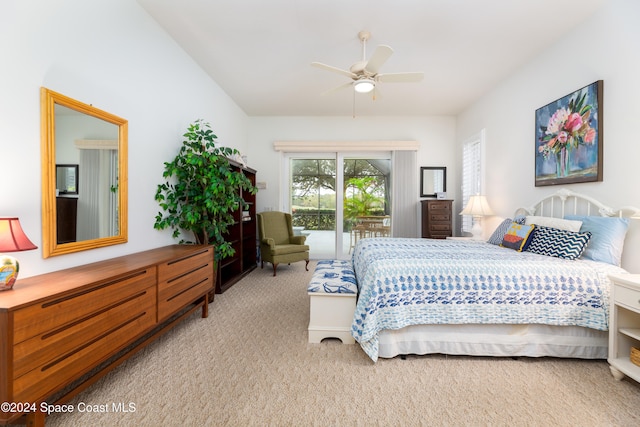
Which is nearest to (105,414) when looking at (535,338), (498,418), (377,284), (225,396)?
(225,396)

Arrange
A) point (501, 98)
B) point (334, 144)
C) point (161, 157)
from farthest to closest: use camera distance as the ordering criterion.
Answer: point (334, 144) < point (501, 98) < point (161, 157)

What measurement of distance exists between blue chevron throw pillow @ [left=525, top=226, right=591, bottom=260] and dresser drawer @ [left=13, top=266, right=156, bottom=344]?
127 inches

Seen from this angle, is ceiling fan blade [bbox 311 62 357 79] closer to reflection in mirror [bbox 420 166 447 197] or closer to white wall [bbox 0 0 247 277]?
white wall [bbox 0 0 247 277]

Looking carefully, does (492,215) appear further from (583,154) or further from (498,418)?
(498,418)

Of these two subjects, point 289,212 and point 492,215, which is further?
point 289,212

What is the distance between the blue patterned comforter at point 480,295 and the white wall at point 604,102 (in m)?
0.71

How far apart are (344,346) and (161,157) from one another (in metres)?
2.49

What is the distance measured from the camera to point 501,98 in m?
3.99

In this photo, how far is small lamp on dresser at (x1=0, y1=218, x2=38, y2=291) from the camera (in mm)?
1344

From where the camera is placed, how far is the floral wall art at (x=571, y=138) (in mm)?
2541

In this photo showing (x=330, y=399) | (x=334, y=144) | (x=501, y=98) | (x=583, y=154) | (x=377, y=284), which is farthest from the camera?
(x=334, y=144)

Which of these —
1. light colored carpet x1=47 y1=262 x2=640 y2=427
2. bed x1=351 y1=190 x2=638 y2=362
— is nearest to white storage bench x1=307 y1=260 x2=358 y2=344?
light colored carpet x1=47 y1=262 x2=640 y2=427

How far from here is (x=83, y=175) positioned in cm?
196

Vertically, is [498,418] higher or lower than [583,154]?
lower
